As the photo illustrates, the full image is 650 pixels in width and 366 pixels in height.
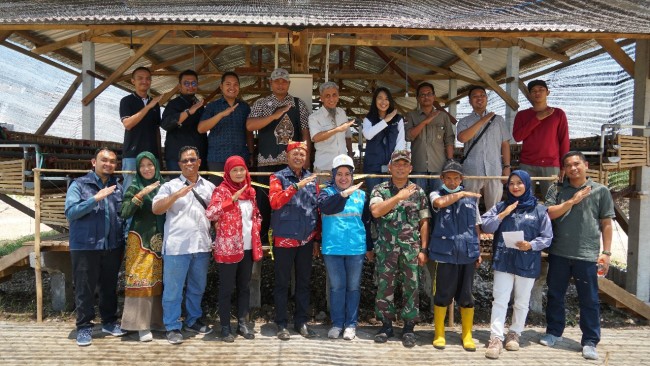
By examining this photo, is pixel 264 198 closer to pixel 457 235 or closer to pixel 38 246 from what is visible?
pixel 457 235

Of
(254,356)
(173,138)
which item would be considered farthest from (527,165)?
(173,138)

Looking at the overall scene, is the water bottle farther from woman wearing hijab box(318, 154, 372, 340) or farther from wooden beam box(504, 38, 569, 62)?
wooden beam box(504, 38, 569, 62)

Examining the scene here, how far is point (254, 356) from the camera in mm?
3934

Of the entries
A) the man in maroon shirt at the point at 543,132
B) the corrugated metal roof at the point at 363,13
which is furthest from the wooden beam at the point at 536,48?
the man in maroon shirt at the point at 543,132

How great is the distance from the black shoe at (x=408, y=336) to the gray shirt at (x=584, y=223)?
4.71ft

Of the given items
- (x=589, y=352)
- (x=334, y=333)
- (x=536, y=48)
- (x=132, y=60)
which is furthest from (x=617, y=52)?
(x=132, y=60)

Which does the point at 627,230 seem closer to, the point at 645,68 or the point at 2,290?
the point at 645,68

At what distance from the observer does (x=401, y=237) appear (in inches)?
163

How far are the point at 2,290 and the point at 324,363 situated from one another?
16.0 feet

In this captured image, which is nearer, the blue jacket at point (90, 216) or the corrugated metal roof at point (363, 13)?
→ the blue jacket at point (90, 216)

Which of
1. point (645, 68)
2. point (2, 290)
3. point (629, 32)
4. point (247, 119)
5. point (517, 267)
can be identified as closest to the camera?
point (517, 267)

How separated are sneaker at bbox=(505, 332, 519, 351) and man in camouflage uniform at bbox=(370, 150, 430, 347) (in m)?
0.82

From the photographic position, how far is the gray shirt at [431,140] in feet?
15.9

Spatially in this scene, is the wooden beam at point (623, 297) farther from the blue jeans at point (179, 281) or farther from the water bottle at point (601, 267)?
the blue jeans at point (179, 281)
